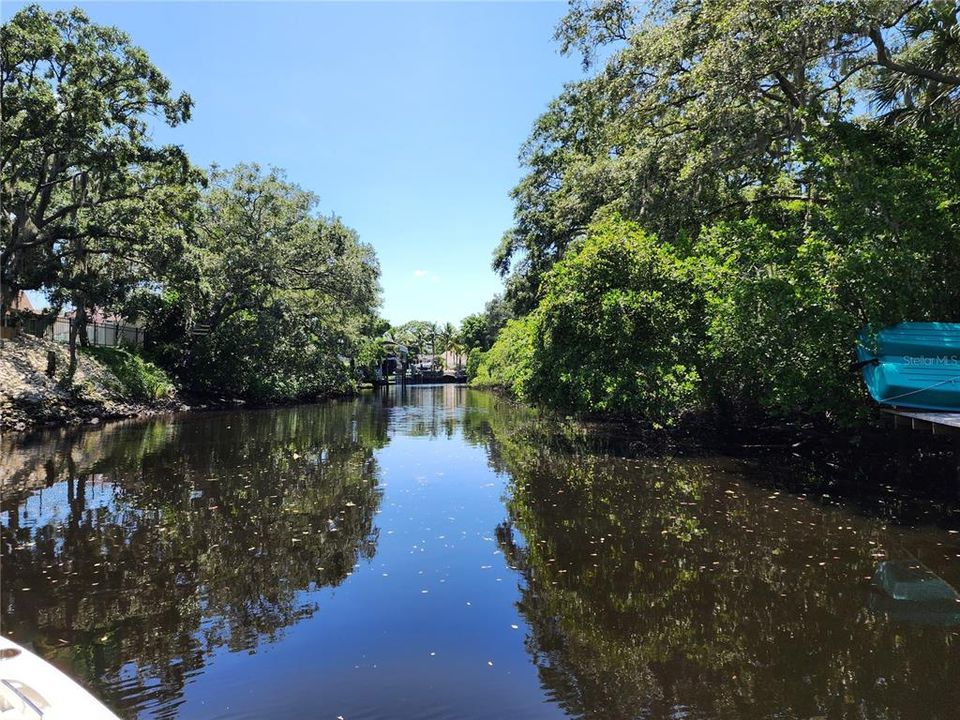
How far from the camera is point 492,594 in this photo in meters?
5.38

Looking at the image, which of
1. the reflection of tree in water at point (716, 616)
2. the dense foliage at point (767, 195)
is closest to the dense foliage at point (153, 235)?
the dense foliage at point (767, 195)

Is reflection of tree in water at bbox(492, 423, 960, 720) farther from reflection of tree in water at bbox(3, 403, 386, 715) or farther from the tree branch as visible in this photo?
the tree branch

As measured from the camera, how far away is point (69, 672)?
12.9 ft

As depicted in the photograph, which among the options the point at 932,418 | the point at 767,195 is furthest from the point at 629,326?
the point at 932,418

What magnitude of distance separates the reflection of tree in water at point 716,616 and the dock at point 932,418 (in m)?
1.73

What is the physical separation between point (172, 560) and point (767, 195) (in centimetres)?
1383

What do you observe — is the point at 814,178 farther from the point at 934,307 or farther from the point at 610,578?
the point at 610,578

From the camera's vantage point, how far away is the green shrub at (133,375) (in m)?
25.8

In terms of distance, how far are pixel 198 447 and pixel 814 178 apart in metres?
15.5

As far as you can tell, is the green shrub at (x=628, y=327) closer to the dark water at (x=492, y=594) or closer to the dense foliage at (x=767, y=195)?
the dense foliage at (x=767, y=195)

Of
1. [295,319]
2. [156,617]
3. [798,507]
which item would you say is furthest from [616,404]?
[295,319]

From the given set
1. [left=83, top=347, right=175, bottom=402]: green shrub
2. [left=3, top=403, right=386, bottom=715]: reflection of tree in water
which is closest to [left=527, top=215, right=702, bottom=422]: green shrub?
[left=3, top=403, right=386, bottom=715]: reflection of tree in water

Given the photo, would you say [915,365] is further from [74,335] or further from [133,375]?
[133,375]

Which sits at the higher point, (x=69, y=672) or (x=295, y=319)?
(x=295, y=319)
